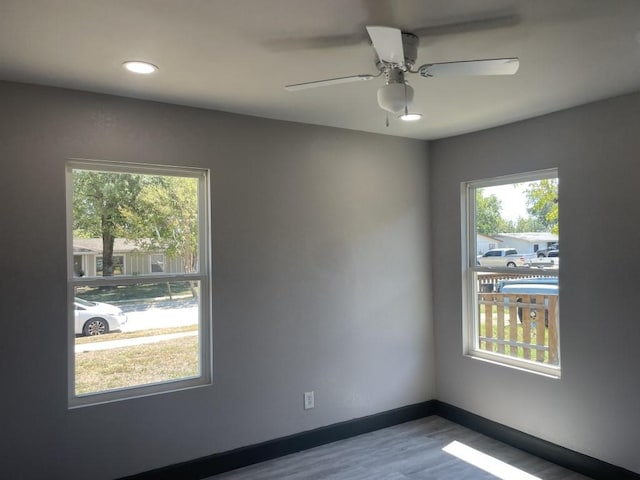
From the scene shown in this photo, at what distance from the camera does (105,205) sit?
111 inches

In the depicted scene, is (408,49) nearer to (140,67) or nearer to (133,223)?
(140,67)

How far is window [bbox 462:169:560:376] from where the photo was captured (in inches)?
130

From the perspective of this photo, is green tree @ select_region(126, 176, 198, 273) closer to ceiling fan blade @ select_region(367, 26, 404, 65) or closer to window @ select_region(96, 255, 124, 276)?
window @ select_region(96, 255, 124, 276)

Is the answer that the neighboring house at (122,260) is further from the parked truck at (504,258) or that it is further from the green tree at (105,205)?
the parked truck at (504,258)

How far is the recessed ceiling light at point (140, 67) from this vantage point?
2.24 m

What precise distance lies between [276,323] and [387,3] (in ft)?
7.46

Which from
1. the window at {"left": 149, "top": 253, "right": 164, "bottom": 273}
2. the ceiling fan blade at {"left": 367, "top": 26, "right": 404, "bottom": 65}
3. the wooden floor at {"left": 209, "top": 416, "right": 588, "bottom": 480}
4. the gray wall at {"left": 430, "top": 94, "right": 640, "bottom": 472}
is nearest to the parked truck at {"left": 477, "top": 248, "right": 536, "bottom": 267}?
the gray wall at {"left": 430, "top": 94, "right": 640, "bottom": 472}

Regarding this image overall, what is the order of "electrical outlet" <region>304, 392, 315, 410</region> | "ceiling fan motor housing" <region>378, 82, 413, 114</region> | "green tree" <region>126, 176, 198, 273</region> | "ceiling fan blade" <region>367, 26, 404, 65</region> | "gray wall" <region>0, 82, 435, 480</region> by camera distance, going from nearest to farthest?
1. "ceiling fan blade" <region>367, 26, 404, 65</region>
2. "ceiling fan motor housing" <region>378, 82, 413, 114</region>
3. "gray wall" <region>0, 82, 435, 480</region>
4. "green tree" <region>126, 176, 198, 273</region>
5. "electrical outlet" <region>304, 392, 315, 410</region>

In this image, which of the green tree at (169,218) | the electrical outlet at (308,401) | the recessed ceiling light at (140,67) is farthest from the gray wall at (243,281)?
the recessed ceiling light at (140,67)

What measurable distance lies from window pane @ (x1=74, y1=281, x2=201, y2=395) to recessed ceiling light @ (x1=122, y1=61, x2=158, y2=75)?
131 centimetres

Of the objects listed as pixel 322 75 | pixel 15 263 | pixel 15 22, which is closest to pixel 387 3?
pixel 322 75

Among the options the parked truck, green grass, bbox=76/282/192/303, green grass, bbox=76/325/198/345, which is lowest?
green grass, bbox=76/325/198/345

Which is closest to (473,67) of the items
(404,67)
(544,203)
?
(404,67)

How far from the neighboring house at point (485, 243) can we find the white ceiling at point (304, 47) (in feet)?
3.81
